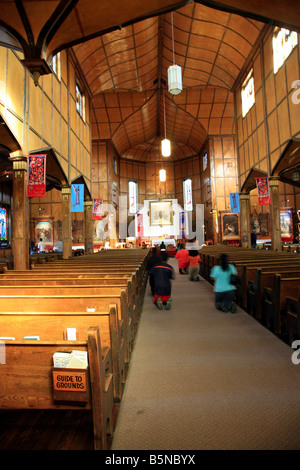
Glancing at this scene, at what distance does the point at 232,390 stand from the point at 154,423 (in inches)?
34.0

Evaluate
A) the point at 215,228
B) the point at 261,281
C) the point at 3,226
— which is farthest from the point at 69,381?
the point at 215,228

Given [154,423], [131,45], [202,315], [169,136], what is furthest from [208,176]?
[154,423]

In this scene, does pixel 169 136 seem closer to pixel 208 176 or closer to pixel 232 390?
pixel 208 176

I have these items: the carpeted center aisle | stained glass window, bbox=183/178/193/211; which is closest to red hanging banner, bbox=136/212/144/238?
stained glass window, bbox=183/178/193/211

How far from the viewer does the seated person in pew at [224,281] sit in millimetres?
5387

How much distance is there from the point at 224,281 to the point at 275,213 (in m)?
7.91

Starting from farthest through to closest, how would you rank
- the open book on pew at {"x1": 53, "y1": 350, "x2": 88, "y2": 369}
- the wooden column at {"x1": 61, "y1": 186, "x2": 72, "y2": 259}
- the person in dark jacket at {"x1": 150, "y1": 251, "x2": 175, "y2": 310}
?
the wooden column at {"x1": 61, "y1": 186, "x2": 72, "y2": 259} → the person in dark jacket at {"x1": 150, "y1": 251, "x2": 175, "y2": 310} → the open book on pew at {"x1": 53, "y1": 350, "x2": 88, "y2": 369}

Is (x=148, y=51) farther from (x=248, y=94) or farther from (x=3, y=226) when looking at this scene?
(x=3, y=226)

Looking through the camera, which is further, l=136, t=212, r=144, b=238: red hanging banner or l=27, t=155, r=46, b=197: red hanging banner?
l=136, t=212, r=144, b=238: red hanging banner

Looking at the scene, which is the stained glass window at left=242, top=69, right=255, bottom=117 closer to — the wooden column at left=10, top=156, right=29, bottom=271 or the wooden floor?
the wooden column at left=10, top=156, right=29, bottom=271

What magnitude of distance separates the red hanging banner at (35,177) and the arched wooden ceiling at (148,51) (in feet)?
9.81

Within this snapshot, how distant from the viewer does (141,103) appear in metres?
20.4

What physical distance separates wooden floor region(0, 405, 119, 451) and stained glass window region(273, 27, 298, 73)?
38.0 feet

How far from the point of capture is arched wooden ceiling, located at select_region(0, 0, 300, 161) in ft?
18.1
